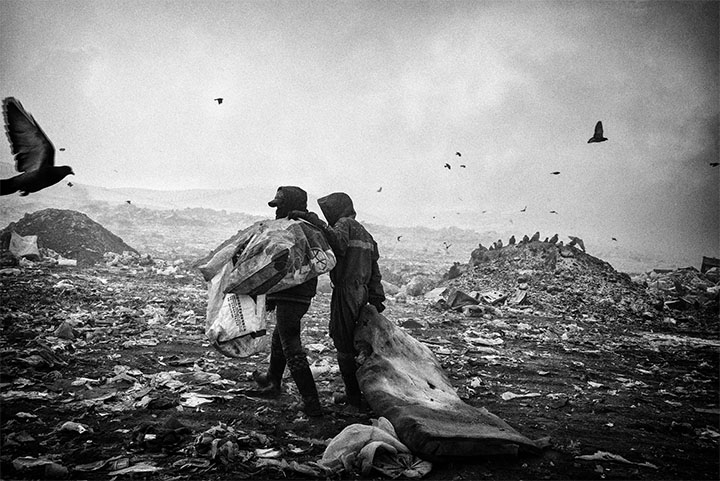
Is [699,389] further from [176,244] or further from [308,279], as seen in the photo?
[176,244]

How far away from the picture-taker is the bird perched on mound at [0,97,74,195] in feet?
7.94

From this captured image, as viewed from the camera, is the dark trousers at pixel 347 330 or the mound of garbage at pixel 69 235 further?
the mound of garbage at pixel 69 235

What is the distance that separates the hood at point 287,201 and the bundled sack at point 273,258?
0.23 meters

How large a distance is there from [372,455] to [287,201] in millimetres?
1798

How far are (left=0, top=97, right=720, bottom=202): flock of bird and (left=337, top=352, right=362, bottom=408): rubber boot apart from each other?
2.47m

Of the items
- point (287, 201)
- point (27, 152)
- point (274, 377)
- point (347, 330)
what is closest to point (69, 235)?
point (27, 152)

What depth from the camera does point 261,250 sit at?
7.93ft

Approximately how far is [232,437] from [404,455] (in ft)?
3.23

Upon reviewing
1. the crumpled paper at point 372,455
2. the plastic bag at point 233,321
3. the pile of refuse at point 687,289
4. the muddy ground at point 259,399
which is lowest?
the muddy ground at point 259,399

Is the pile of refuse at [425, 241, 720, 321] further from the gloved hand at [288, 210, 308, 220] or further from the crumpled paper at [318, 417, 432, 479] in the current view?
the crumpled paper at [318, 417, 432, 479]

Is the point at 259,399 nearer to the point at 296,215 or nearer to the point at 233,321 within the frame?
the point at 233,321

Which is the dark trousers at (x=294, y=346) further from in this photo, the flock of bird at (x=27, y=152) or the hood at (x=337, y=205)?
the flock of bird at (x=27, y=152)

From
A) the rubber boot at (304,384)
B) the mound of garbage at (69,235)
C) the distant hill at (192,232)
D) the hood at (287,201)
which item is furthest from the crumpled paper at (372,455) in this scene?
the distant hill at (192,232)

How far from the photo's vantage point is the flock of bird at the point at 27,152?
242 cm
